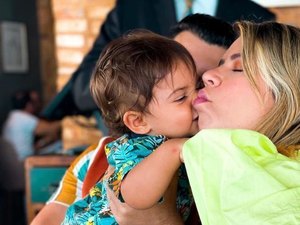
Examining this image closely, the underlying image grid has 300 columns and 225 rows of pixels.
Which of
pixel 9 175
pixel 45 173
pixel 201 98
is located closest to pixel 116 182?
pixel 201 98

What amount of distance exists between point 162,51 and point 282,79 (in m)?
0.31

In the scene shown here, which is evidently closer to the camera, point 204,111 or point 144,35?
point 204,111

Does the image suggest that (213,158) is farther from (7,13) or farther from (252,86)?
(7,13)

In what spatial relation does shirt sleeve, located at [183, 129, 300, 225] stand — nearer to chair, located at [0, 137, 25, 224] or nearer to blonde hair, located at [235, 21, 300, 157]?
blonde hair, located at [235, 21, 300, 157]

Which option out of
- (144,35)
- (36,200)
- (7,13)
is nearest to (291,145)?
(144,35)

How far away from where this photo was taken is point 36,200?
2.92 meters

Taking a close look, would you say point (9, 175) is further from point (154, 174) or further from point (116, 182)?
point (154, 174)

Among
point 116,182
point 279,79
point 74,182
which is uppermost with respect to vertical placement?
point 279,79

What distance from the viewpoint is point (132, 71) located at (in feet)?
A: 4.33

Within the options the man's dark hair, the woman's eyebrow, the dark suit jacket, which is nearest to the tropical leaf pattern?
the woman's eyebrow

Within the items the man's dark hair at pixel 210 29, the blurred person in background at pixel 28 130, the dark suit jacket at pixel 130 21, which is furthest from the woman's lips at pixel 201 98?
the blurred person in background at pixel 28 130

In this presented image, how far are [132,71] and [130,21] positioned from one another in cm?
140

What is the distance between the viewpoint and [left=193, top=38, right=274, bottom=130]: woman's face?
117cm

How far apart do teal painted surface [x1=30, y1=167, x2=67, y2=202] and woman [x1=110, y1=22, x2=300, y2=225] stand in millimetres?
1617
